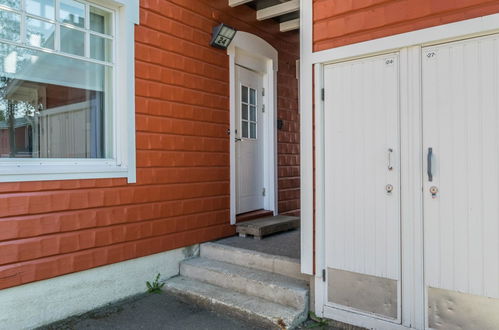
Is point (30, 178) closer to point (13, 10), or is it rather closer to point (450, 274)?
point (13, 10)

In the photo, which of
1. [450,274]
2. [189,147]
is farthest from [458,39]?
[189,147]

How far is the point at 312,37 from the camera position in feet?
8.71

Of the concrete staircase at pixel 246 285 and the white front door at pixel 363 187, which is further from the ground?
the white front door at pixel 363 187

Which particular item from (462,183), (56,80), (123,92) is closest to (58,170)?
(56,80)

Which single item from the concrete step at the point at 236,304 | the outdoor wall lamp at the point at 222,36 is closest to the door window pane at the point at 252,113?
the outdoor wall lamp at the point at 222,36

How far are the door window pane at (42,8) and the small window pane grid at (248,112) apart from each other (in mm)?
2236

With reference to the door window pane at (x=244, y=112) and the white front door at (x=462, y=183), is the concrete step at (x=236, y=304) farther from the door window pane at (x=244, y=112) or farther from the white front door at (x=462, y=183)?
the door window pane at (x=244, y=112)

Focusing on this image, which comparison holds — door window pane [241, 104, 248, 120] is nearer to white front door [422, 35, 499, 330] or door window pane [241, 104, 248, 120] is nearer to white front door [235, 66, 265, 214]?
white front door [235, 66, 265, 214]

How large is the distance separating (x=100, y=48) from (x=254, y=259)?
7.42ft

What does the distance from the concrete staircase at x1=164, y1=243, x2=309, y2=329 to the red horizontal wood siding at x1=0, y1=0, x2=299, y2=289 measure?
1.10 ft

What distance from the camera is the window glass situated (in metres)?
2.55

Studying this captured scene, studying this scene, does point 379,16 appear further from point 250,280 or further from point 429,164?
point 250,280

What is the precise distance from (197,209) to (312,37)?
6.69 ft

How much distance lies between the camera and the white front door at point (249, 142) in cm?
440
